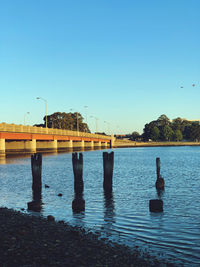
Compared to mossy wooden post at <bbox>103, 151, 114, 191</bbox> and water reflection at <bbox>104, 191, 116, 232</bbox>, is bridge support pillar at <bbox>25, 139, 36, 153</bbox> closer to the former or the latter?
mossy wooden post at <bbox>103, 151, 114, 191</bbox>

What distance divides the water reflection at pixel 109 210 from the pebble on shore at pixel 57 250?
9.70 feet

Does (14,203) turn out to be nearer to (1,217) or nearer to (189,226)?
(1,217)

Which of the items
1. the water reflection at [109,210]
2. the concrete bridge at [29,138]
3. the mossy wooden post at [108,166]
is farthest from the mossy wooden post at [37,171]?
the concrete bridge at [29,138]

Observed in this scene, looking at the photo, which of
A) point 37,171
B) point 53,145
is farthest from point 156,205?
point 53,145

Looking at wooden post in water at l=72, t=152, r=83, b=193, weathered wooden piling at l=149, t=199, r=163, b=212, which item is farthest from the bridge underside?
weathered wooden piling at l=149, t=199, r=163, b=212

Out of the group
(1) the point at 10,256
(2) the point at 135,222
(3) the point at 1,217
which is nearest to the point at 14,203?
(3) the point at 1,217

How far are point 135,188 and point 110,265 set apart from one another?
848 inches

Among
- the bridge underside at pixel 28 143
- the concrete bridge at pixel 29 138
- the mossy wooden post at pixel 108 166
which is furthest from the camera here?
the bridge underside at pixel 28 143

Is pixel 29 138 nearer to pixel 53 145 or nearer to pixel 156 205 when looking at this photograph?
pixel 53 145

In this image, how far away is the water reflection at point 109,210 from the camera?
52.6 feet

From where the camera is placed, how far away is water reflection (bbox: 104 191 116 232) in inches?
632

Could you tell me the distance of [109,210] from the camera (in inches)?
780

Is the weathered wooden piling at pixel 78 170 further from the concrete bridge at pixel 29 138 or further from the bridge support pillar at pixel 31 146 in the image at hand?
the bridge support pillar at pixel 31 146

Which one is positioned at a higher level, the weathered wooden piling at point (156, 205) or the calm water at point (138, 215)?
the weathered wooden piling at point (156, 205)
